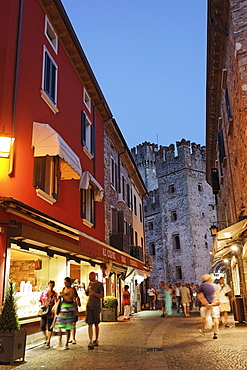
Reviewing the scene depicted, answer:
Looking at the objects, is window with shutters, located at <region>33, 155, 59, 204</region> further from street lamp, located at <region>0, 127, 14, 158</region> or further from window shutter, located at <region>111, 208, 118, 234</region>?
window shutter, located at <region>111, 208, 118, 234</region>

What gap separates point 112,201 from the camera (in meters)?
18.4

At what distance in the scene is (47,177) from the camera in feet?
33.0

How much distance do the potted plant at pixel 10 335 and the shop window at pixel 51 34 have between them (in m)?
8.07

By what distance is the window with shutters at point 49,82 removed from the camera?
33.6ft

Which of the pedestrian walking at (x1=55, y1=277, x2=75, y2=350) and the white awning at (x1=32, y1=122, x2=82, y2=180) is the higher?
the white awning at (x1=32, y1=122, x2=82, y2=180)

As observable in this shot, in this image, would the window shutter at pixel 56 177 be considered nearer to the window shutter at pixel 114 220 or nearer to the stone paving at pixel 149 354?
the stone paving at pixel 149 354

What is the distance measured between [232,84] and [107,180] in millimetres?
8373

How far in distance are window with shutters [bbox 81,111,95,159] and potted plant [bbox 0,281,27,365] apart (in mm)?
8179

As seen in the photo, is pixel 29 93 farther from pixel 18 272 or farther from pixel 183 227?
pixel 183 227

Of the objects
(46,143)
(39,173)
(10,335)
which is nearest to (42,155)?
(46,143)

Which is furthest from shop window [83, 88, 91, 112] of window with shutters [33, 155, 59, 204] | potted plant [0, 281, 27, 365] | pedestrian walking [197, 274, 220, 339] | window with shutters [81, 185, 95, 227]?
potted plant [0, 281, 27, 365]

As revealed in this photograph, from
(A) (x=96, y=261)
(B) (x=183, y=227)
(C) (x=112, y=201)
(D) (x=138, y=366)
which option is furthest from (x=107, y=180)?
(B) (x=183, y=227)

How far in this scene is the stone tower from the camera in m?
39.1

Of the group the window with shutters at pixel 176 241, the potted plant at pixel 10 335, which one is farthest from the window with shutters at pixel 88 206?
the window with shutters at pixel 176 241
